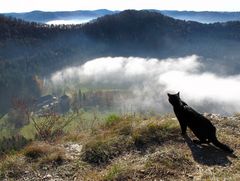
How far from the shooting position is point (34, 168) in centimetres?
1291

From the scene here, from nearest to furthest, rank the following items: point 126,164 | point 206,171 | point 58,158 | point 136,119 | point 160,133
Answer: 1. point 206,171
2. point 126,164
3. point 58,158
4. point 160,133
5. point 136,119

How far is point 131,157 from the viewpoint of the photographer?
43.3 feet

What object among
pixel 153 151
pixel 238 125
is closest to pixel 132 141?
pixel 153 151

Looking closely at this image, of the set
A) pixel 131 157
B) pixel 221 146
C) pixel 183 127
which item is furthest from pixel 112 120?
pixel 221 146

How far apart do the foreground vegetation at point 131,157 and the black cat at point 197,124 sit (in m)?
0.31

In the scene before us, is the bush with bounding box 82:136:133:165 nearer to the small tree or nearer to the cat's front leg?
the cat's front leg

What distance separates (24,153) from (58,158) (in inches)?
58.7

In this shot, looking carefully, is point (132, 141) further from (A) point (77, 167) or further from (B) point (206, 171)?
(B) point (206, 171)

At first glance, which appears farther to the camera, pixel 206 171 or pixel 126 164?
pixel 126 164

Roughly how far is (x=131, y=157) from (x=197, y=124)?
2.86 metres

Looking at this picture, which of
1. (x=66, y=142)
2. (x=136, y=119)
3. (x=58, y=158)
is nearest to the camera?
(x=58, y=158)

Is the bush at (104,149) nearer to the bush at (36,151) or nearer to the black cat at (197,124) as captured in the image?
the bush at (36,151)

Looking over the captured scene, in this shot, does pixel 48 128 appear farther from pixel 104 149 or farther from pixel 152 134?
pixel 152 134

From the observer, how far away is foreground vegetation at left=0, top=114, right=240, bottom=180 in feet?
37.2
